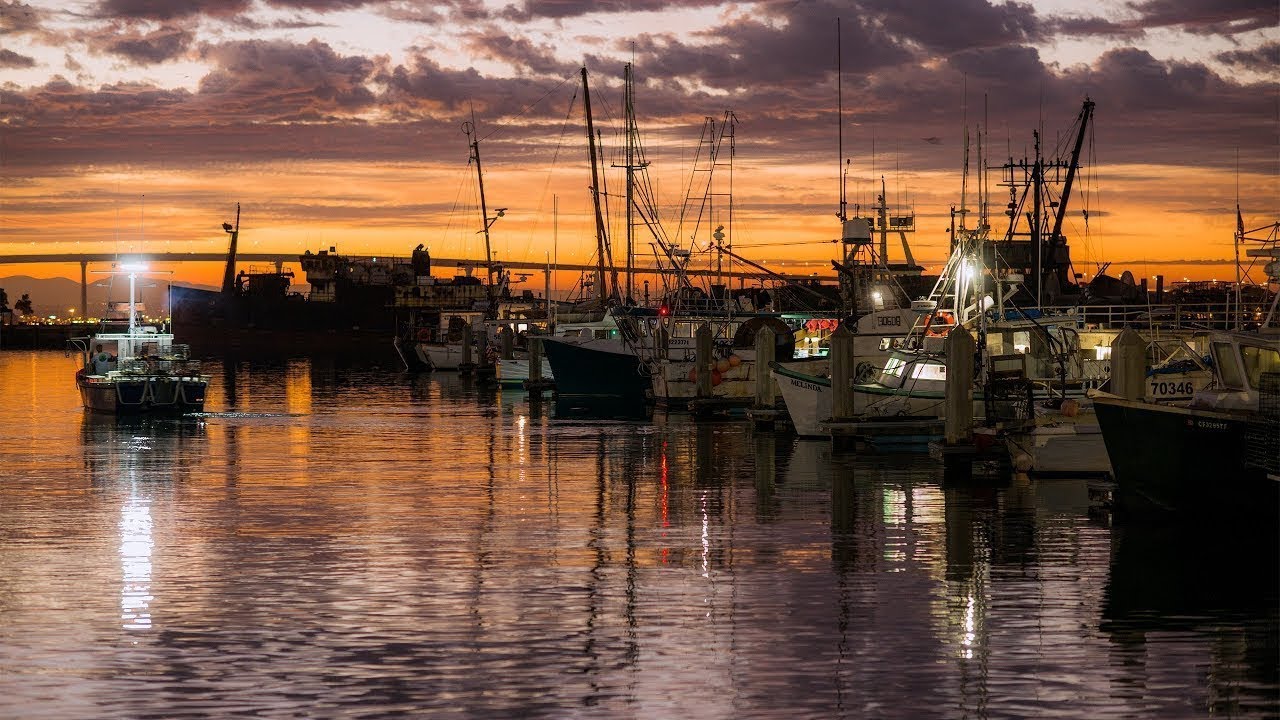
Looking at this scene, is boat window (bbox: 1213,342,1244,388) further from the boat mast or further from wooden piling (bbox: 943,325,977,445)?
the boat mast

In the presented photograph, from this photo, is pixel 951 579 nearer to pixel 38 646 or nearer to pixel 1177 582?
pixel 1177 582

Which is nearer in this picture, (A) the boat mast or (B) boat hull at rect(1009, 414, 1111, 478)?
(B) boat hull at rect(1009, 414, 1111, 478)

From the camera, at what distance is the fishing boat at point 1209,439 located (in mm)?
27578

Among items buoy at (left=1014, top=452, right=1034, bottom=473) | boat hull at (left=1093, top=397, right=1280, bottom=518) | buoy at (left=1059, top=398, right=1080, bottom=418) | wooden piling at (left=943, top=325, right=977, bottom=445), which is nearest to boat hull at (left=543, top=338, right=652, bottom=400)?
wooden piling at (left=943, top=325, right=977, bottom=445)

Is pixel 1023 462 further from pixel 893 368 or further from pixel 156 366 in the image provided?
pixel 156 366

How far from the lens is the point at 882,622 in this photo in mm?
21016

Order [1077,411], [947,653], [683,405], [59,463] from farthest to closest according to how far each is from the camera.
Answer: [683,405]
[59,463]
[1077,411]
[947,653]

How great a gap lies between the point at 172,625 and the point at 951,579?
1051cm

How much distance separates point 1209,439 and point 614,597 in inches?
429

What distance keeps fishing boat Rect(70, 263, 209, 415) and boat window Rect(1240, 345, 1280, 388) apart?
4453 centimetres

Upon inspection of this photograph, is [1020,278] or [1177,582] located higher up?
[1020,278]

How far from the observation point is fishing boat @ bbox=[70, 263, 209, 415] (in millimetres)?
64938

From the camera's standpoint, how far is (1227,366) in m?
28.9

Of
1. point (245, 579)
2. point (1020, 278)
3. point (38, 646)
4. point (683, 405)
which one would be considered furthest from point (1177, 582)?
point (683, 405)
